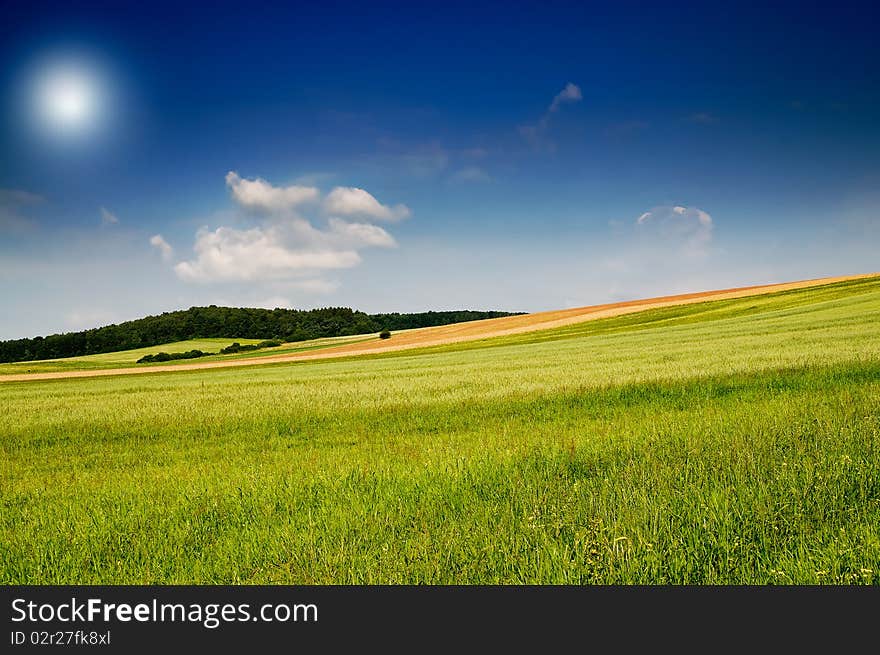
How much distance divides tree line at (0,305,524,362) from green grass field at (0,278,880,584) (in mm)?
98517

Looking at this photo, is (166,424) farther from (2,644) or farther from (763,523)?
(763,523)

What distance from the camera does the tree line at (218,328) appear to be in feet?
335

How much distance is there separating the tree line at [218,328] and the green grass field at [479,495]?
98.5 m

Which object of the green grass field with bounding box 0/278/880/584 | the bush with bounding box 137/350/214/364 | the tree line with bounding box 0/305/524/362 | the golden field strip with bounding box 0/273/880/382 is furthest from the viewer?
the tree line with bounding box 0/305/524/362

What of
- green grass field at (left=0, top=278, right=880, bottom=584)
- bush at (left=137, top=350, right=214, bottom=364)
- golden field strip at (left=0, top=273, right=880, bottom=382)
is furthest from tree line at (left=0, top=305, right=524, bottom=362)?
green grass field at (left=0, top=278, right=880, bottom=584)

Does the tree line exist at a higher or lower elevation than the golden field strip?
higher

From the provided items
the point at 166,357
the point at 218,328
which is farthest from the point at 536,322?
the point at 218,328

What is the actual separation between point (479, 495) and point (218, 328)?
125833mm

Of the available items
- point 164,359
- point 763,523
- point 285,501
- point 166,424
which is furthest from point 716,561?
point 164,359

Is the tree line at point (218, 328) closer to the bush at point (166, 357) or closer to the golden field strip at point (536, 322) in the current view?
the bush at point (166, 357)

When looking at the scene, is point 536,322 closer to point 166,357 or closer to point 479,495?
point 166,357

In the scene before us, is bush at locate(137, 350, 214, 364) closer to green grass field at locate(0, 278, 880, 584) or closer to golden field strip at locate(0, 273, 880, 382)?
golden field strip at locate(0, 273, 880, 382)

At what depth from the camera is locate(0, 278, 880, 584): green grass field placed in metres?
3.46

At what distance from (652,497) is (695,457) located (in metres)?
1.56
